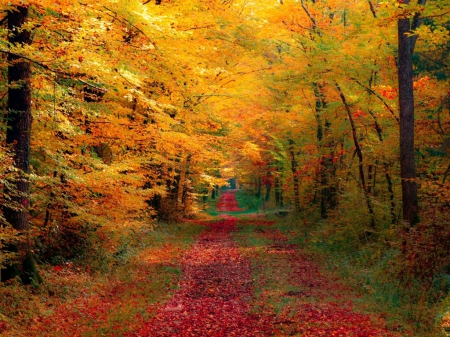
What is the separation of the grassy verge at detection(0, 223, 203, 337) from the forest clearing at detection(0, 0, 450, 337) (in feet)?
0.21

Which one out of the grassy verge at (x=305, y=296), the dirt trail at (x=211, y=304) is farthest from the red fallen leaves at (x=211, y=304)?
the grassy verge at (x=305, y=296)

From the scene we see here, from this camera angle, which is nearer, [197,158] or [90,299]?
[90,299]

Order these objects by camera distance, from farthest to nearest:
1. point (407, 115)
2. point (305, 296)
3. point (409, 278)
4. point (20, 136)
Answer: point (407, 115) < point (305, 296) < point (20, 136) < point (409, 278)

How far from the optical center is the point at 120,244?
16453 millimetres

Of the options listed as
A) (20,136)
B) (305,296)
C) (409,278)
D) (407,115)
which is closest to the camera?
(409,278)

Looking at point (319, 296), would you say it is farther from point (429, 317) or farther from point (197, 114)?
point (197, 114)

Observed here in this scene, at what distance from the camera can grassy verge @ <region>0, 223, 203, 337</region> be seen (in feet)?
27.5

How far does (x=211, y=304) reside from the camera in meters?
10.5

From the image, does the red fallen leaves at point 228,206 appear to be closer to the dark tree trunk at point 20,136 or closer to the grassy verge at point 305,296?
the grassy verge at point 305,296

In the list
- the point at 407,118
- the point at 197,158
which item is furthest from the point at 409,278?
the point at 197,158

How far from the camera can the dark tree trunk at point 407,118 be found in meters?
11.5

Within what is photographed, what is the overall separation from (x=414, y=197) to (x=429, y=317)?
13.2 ft

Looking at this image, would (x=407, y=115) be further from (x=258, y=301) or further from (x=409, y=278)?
(x=258, y=301)

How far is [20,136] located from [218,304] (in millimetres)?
6152
